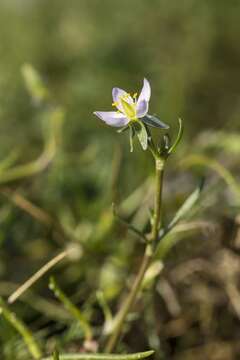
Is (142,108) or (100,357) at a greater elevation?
(142,108)

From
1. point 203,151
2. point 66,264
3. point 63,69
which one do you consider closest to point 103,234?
point 66,264

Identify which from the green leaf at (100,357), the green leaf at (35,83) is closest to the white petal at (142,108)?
the green leaf at (100,357)

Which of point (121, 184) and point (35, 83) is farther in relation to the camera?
point (121, 184)

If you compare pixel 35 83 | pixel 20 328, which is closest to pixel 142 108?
pixel 20 328

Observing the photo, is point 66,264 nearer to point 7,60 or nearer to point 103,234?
point 103,234

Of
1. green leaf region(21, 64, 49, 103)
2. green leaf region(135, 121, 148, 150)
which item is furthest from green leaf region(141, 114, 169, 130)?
green leaf region(21, 64, 49, 103)

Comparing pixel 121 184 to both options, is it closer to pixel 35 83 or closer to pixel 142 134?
pixel 35 83
